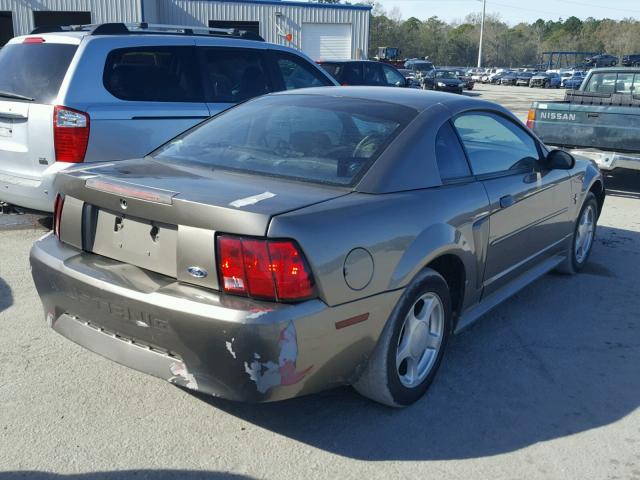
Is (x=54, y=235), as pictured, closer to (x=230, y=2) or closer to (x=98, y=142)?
(x=98, y=142)

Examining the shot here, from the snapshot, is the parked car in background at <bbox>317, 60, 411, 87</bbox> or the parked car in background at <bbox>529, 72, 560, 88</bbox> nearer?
the parked car in background at <bbox>317, 60, 411, 87</bbox>

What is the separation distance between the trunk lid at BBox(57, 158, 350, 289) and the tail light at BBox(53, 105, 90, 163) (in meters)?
2.04

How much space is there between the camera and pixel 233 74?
6719 mm

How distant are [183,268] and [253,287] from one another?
0.34m

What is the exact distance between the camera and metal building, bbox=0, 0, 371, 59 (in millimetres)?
25078

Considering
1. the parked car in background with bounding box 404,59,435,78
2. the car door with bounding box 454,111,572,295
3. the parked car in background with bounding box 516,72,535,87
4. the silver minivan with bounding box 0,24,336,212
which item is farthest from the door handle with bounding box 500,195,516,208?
the parked car in background with bounding box 516,72,535,87

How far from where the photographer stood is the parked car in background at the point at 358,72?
15.3 m

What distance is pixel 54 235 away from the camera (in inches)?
139

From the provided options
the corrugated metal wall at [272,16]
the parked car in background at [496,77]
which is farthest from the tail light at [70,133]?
the parked car in background at [496,77]

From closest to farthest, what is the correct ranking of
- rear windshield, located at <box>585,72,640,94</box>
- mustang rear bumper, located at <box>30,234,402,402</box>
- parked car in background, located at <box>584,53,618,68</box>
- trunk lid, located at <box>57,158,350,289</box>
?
mustang rear bumper, located at <box>30,234,402,402</box> < trunk lid, located at <box>57,158,350,289</box> < rear windshield, located at <box>585,72,640,94</box> < parked car in background, located at <box>584,53,618,68</box>

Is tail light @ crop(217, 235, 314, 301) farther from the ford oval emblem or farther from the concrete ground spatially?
the concrete ground

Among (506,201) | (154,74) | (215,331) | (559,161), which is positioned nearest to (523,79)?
(154,74)

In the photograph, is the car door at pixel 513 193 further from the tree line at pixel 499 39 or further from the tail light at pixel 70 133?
the tree line at pixel 499 39

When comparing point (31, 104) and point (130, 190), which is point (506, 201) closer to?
point (130, 190)
